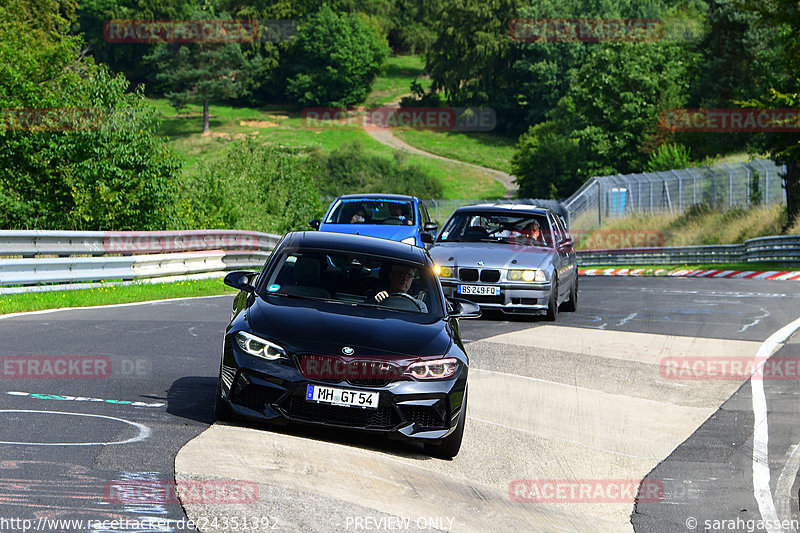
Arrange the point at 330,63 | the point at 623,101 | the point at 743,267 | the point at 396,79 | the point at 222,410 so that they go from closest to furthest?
1. the point at 222,410
2. the point at 743,267
3. the point at 623,101
4. the point at 330,63
5. the point at 396,79

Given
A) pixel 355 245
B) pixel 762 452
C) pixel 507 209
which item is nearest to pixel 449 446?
pixel 355 245

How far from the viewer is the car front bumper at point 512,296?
15.2 m

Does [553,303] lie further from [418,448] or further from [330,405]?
[330,405]

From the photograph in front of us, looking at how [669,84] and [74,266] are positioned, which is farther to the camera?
[669,84]

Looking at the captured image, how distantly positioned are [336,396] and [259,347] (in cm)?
64

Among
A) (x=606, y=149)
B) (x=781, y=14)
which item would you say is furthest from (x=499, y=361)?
(x=606, y=149)

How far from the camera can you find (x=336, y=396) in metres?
6.81

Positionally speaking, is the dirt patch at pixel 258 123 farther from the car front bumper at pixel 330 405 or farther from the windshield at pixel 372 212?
the car front bumper at pixel 330 405

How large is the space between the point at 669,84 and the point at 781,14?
4319cm

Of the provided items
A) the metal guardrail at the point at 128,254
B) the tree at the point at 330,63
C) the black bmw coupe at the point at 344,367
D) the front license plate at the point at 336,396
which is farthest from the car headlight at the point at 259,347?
the tree at the point at 330,63

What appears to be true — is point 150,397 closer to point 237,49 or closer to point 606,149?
point 606,149

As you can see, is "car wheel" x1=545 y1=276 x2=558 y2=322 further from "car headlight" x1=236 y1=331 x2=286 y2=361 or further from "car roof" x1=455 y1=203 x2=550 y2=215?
"car headlight" x1=236 y1=331 x2=286 y2=361

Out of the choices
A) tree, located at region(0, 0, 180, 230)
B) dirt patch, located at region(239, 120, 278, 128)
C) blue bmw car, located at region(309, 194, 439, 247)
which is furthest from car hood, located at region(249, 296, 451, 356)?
dirt patch, located at region(239, 120, 278, 128)

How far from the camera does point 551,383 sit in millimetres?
10625
